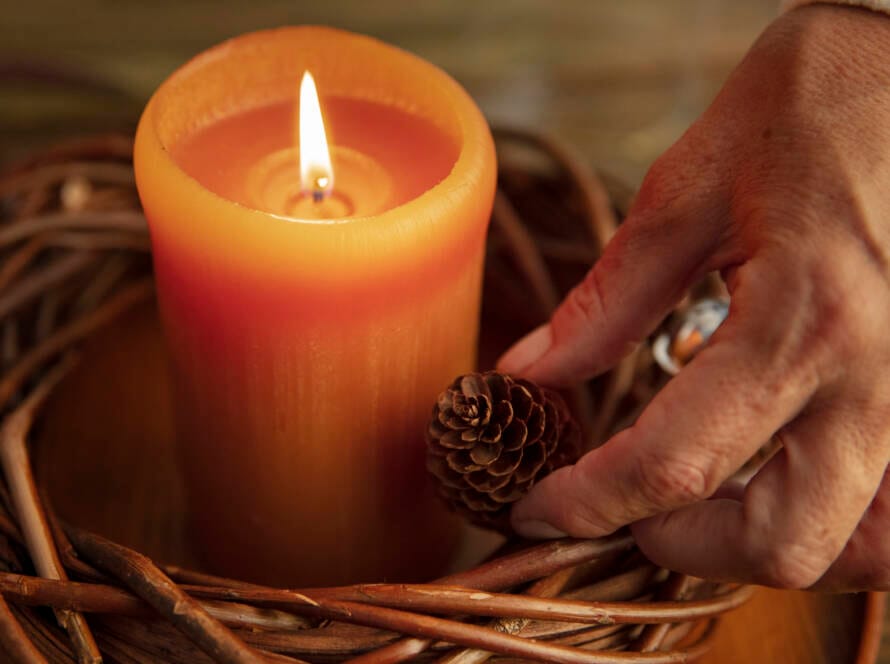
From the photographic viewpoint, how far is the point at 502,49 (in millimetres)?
1105

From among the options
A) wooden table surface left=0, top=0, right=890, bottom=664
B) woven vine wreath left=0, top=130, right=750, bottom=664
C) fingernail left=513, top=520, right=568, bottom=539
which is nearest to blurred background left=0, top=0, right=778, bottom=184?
wooden table surface left=0, top=0, right=890, bottom=664

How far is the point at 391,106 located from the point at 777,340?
26cm

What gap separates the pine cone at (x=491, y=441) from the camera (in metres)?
0.46

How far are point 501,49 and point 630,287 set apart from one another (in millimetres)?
669

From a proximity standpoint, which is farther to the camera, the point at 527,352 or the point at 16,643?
the point at 527,352

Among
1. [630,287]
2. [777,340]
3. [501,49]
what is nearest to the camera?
[777,340]

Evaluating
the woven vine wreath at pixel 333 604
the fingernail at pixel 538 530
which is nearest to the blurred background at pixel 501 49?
the woven vine wreath at pixel 333 604

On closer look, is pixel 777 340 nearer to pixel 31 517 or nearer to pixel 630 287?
pixel 630 287

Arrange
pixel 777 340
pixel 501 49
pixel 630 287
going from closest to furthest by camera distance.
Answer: pixel 777 340
pixel 630 287
pixel 501 49

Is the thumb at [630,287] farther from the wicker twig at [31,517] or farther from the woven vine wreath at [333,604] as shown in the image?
the wicker twig at [31,517]

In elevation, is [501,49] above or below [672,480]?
below

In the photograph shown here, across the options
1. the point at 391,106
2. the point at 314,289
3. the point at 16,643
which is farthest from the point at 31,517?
the point at 391,106

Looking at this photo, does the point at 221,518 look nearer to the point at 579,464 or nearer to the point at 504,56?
the point at 579,464

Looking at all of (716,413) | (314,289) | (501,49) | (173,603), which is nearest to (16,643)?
(173,603)
